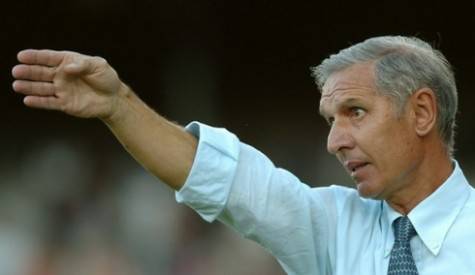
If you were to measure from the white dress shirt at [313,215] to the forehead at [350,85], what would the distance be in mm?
164

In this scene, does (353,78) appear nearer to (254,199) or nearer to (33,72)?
(254,199)

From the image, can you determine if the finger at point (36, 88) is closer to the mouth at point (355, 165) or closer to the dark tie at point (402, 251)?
the mouth at point (355, 165)

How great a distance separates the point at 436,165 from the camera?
2.08m

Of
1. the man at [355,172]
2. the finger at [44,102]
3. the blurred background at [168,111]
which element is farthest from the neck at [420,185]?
the blurred background at [168,111]

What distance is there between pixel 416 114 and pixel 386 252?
0.26 meters

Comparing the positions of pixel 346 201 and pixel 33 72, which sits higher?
pixel 33 72

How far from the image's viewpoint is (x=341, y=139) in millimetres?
1995

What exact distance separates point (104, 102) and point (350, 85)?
466mm

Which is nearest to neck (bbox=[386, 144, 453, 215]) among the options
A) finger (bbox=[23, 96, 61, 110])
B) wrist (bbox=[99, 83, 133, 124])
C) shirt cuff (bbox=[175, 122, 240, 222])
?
shirt cuff (bbox=[175, 122, 240, 222])

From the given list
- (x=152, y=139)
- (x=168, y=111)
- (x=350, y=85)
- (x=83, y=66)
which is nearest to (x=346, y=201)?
(x=350, y=85)

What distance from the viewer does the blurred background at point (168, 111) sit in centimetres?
437

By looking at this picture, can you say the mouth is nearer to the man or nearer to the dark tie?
the man

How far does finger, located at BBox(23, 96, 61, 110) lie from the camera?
1762mm

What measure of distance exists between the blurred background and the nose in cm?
229
